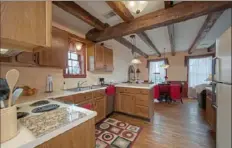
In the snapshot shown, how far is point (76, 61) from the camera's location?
3.02 meters

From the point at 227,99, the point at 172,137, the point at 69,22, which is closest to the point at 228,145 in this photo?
the point at 227,99

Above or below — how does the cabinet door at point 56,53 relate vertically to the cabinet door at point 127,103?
above

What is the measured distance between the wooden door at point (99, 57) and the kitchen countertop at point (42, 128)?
2.32 m

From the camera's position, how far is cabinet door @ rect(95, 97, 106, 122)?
2634 mm

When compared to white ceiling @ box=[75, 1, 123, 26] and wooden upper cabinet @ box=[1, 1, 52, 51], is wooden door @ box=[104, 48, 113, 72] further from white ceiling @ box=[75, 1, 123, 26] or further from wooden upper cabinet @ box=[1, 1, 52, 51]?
wooden upper cabinet @ box=[1, 1, 52, 51]

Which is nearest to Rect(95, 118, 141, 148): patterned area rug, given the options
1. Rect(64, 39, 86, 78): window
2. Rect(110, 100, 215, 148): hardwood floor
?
Rect(110, 100, 215, 148): hardwood floor

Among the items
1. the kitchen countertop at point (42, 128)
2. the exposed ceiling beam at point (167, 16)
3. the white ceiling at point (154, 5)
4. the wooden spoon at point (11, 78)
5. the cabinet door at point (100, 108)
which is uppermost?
the white ceiling at point (154, 5)

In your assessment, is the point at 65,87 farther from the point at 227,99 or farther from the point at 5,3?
the point at 227,99

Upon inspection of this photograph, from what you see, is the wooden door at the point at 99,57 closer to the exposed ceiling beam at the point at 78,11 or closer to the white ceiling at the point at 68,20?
the white ceiling at the point at 68,20

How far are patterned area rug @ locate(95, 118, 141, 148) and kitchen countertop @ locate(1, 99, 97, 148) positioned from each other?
1.25 meters

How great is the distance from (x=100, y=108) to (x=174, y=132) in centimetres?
171

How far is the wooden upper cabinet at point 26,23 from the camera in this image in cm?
65

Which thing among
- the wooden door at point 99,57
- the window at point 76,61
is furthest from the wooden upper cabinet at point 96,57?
the window at point 76,61

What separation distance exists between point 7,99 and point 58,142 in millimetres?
415
